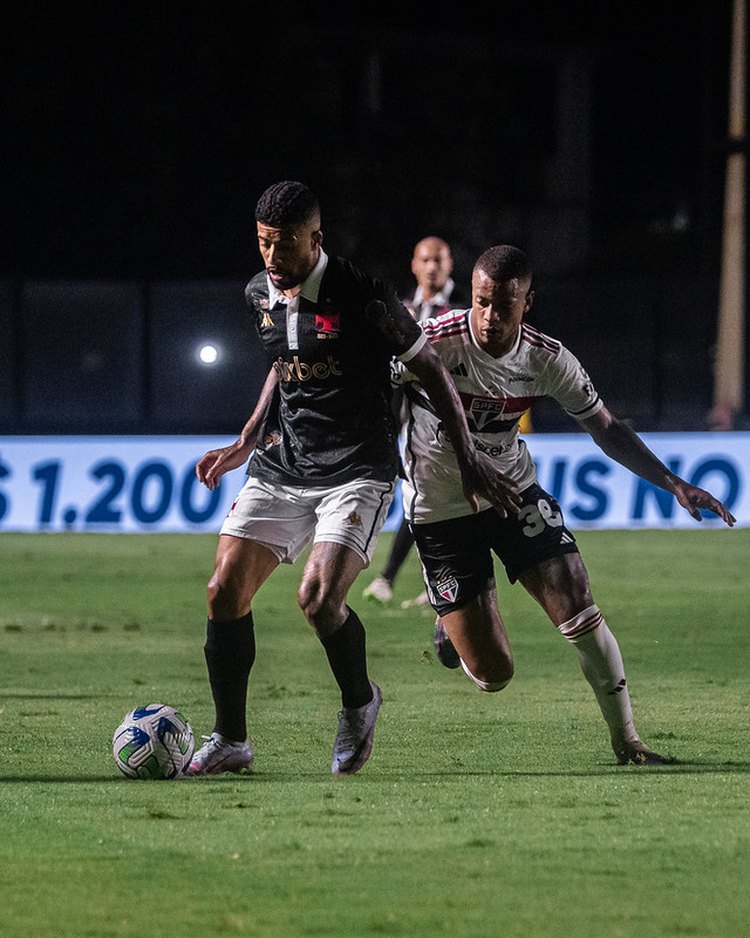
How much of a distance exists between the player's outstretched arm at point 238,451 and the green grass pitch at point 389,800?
1.12 metres

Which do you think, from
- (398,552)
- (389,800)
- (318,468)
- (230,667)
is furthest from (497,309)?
(398,552)

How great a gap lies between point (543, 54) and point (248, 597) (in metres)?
37.2

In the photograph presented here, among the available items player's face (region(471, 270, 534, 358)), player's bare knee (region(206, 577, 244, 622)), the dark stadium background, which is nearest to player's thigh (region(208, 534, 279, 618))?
player's bare knee (region(206, 577, 244, 622))

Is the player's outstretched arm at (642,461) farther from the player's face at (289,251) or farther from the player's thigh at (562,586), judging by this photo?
the player's face at (289,251)

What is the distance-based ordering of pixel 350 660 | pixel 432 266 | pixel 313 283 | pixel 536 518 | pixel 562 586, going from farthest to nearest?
pixel 432 266 → pixel 536 518 → pixel 562 586 → pixel 350 660 → pixel 313 283

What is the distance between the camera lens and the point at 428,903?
15.9 feet

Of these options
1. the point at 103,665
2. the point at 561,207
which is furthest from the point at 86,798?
the point at 561,207

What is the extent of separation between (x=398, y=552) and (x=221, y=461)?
4.78 metres

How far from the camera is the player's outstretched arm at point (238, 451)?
716cm

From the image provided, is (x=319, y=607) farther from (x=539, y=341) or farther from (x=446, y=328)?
(x=539, y=341)

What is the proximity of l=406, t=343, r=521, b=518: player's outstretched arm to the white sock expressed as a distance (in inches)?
24.7

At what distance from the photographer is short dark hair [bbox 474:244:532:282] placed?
22.6ft

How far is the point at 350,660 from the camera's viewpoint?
274 inches

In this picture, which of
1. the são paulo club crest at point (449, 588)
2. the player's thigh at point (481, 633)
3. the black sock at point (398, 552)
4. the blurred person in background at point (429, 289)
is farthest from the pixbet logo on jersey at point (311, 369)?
the blurred person in background at point (429, 289)
